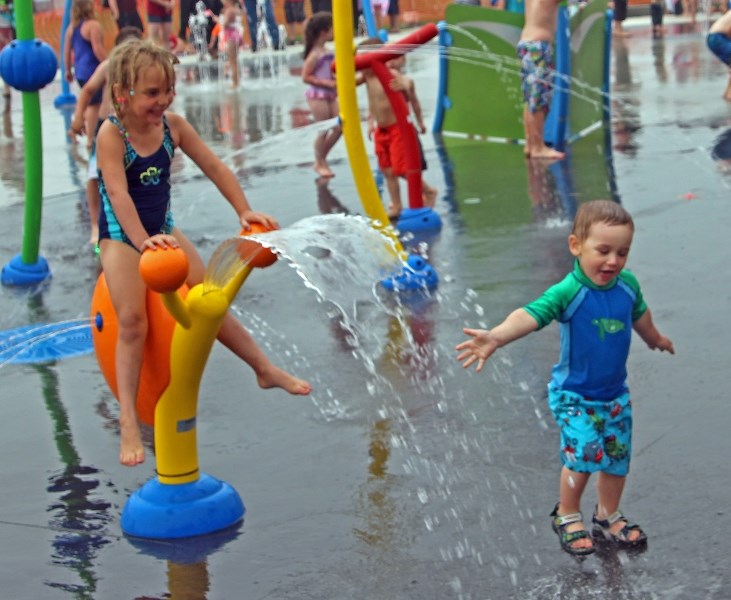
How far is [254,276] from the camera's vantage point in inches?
314

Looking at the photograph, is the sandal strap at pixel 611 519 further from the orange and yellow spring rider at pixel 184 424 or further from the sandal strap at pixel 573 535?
the orange and yellow spring rider at pixel 184 424

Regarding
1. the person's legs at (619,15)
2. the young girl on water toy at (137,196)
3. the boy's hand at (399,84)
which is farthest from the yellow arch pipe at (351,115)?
the person's legs at (619,15)

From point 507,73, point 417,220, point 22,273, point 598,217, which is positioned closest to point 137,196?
point 598,217

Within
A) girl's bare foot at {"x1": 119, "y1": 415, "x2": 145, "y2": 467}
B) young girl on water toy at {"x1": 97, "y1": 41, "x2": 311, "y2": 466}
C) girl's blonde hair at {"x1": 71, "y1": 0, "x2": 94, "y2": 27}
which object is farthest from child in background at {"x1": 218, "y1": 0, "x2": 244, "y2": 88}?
girl's bare foot at {"x1": 119, "y1": 415, "x2": 145, "y2": 467}

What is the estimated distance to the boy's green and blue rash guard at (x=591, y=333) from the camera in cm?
405

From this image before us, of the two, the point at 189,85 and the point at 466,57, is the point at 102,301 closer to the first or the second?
the point at 466,57

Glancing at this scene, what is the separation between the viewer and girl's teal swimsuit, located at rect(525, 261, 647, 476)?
4.05 meters

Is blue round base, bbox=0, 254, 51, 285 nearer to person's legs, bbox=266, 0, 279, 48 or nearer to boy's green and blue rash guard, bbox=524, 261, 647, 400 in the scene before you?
boy's green and blue rash guard, bbox=524, 261, 647, 400

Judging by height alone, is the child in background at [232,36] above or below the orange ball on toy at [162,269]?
below

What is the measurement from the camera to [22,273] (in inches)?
317

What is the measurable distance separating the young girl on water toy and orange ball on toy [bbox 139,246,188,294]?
0.56 metres

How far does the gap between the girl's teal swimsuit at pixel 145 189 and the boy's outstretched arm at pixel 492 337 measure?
154 centimetres

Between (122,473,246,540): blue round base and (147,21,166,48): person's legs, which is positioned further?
(147,21,166,48): person's legs

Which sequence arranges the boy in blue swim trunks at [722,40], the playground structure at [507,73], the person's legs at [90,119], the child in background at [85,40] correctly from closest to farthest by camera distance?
1. the person's legs at [90,119]
2. the boy in blue swim trunks at [722,40]
3. the playground structure at [507,73]
4. the child in background at [85,40]
